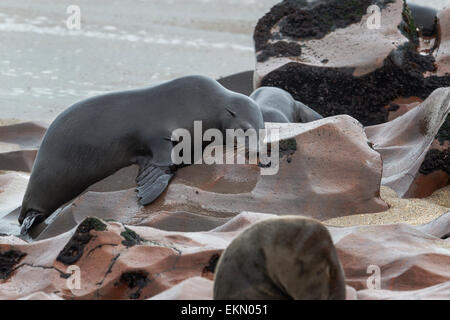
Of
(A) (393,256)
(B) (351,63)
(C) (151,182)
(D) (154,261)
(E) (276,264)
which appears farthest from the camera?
(B) (351,63)

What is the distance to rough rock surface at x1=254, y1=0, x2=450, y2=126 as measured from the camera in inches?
303

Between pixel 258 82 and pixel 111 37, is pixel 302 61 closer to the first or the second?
pixel 258 82

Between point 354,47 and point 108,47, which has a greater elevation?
point 354,47

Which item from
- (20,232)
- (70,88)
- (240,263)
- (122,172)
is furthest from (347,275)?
(70,88)

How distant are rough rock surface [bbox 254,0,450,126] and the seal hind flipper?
3171 mm

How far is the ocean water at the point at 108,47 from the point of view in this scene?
9997 millimetres

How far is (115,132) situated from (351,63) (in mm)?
3247

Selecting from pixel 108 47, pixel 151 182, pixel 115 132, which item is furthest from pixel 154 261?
pixel 108 47

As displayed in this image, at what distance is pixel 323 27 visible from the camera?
26.7 feet

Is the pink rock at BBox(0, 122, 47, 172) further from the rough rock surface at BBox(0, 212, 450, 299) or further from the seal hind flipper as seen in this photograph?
the rough rock surface at BBox(0, 212, 450, 299)

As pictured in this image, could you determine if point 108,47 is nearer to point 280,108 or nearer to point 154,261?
point 280,108

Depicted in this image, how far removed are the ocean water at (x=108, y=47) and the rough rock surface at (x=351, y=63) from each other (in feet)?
8.59

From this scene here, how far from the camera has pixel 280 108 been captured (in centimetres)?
675
